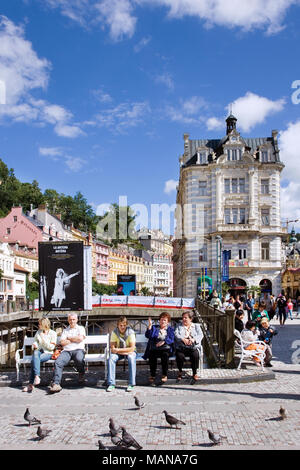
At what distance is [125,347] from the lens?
33.3ft

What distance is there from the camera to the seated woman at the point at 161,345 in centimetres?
1017

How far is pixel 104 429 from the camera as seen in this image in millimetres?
6828

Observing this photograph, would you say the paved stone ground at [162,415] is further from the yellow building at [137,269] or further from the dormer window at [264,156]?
the yellow building at [137,269]

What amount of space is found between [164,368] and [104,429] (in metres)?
3.48

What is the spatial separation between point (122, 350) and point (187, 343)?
53.1 inches

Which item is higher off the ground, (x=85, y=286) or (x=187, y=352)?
(x=85, y=286)

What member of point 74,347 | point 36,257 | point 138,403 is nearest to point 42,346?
point 74,347

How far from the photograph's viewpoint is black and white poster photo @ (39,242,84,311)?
49.8 ft

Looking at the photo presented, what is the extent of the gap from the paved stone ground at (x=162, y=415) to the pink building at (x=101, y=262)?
101 metres

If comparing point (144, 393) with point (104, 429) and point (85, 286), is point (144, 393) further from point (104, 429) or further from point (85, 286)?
point (85, 286)

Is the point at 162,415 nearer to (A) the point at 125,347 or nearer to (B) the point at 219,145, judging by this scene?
(A) the point at 125,347

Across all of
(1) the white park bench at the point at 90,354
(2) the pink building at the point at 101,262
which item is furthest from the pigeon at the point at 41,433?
(2) the pink building at the point at 101,262

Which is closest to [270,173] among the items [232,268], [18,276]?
[232,268]

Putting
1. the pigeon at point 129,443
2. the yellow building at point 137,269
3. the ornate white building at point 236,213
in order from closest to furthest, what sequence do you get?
the pigeon at point 129,443, the ornate white building at point 236,213, the yellow building at point 137,269
